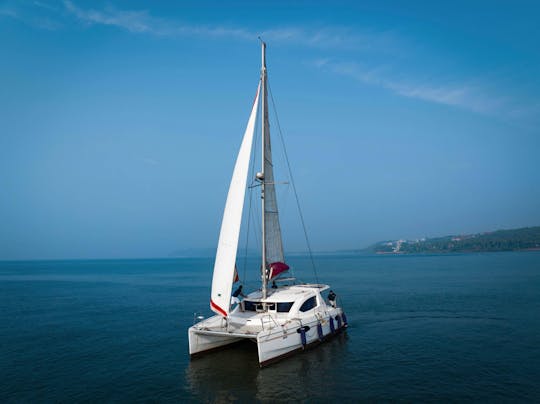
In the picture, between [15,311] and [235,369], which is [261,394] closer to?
[235,369]

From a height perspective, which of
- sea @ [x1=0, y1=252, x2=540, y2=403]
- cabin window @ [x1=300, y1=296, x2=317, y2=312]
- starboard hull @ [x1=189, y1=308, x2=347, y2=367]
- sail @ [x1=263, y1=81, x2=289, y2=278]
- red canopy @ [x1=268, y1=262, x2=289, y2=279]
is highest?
sail @ [x1=263, y1=81, x2=289, y2=278]

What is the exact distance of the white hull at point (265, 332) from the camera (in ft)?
56.2

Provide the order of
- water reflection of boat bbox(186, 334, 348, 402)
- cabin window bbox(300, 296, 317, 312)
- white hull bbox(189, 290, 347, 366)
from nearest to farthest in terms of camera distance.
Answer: water reflection of boat bbox(186, 334, 348, 402)
white hull bbox(189, 290, 347, 366)
cabin window bbox(300, 296, 317, 312)

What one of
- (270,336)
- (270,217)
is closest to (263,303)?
(270,336)

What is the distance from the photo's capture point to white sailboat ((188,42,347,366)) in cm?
1802

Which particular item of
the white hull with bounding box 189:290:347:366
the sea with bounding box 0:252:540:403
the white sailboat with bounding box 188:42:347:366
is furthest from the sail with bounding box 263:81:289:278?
the sea with bounding box 0:252:540:403

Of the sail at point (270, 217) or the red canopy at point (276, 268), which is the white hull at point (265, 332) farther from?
the sail at point (270, 217)

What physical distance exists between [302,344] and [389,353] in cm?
502

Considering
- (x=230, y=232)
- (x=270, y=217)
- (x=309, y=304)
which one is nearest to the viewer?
(x=230, y=232)

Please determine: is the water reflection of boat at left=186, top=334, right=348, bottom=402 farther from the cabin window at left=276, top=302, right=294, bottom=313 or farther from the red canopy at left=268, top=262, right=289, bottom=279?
the red canopy at left=268, top=262, right=289, bottom=279

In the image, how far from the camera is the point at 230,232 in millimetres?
18781

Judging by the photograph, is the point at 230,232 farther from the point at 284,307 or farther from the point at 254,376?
the point at 254,376

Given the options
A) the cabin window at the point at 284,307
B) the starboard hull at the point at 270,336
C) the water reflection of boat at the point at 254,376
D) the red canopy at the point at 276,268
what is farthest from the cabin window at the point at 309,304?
the red canopy at the point at 276,268

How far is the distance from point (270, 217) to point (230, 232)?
465 cm
